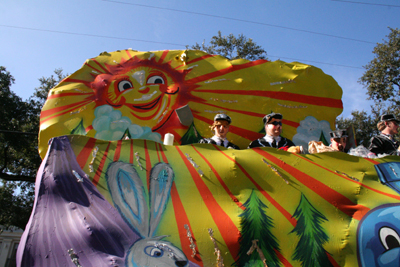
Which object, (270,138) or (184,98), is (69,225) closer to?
(184,98)

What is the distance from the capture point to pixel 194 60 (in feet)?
15.9

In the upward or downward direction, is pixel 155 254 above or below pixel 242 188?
below

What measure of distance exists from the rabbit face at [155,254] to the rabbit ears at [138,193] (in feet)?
0.24

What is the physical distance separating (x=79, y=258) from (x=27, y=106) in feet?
36.2

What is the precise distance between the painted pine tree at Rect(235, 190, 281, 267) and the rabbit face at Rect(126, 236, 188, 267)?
18.9 inches

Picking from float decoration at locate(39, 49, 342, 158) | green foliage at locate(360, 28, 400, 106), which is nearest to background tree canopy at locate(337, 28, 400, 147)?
green foliage at locate(360, 28, 400, 106)

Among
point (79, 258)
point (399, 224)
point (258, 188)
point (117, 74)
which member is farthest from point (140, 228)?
point (117, 74)

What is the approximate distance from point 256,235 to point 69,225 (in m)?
1.47

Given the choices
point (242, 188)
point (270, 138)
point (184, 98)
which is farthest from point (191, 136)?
point (242, 188)

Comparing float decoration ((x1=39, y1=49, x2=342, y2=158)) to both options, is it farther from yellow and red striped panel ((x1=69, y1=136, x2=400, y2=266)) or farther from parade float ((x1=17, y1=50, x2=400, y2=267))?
yellow and red striped panel ((x1=69, y1=136, x2=400, y2=266))

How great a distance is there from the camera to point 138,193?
2.69m

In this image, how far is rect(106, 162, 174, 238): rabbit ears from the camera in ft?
8.32

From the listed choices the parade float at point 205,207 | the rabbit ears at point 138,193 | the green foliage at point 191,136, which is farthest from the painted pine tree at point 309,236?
the green foliage at point 191,136

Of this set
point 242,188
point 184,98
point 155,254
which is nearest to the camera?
point 155,254
